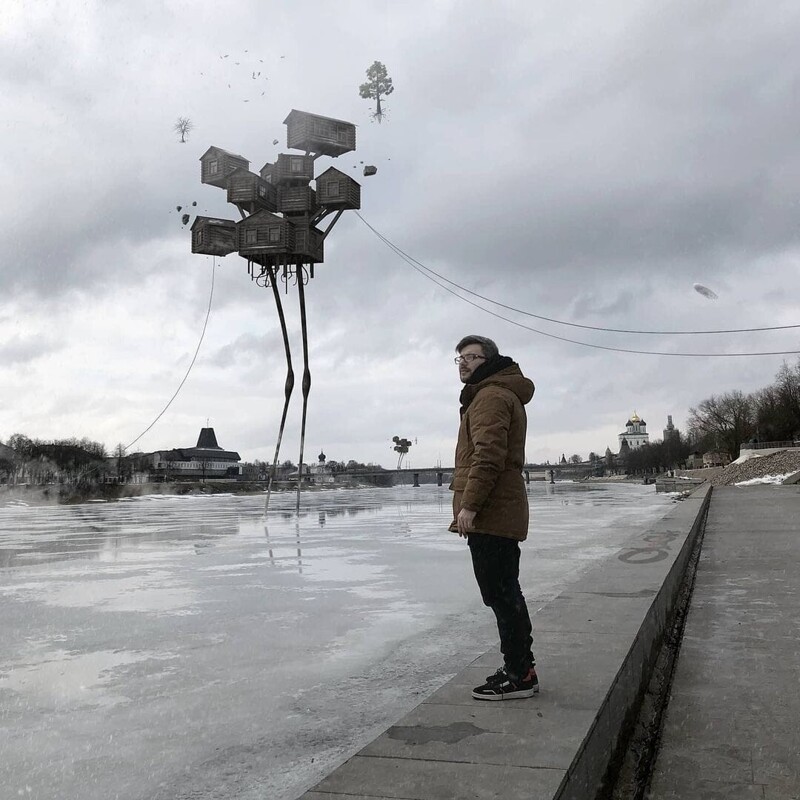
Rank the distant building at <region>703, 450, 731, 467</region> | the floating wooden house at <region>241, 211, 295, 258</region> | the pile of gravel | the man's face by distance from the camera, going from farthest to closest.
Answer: the distant building at <region>703, 450, 731, 467</region> < the pile of gravel < the floating wooden house at <region>241, 211, 295, 258</region> < the man's face

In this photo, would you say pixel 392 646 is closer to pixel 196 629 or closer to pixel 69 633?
pixel 196 629

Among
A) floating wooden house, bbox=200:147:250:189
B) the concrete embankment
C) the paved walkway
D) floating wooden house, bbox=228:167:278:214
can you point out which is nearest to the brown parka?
the concrete embankment

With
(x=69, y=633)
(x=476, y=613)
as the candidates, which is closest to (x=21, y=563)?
(x=69, y=633)

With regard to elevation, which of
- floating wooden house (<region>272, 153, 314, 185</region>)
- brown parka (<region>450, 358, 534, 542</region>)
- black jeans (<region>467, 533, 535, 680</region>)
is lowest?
black jeans (<region>467, 533, 535, 680</region>)

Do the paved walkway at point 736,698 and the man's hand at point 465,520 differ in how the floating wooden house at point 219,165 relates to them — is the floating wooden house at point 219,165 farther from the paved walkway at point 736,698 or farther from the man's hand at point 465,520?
the man's hand at point 465,520

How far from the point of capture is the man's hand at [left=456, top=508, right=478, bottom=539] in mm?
3461

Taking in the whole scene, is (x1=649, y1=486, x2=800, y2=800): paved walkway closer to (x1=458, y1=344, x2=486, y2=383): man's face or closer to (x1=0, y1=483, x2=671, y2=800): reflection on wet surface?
(x1=0, y1=483, x2=671, y2=800): reflection on wet surface

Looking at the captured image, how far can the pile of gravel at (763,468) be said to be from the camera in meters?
51.2

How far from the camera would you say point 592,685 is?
3141mm

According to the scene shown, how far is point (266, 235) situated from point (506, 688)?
2301cm

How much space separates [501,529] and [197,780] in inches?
66.9

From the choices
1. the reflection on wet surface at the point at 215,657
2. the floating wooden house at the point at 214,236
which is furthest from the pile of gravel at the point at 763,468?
the reflection on wet surface at the point at 215,657

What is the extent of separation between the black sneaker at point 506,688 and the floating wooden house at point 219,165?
25.5m

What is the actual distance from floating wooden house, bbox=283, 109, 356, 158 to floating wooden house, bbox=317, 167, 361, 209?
0.94 metres
